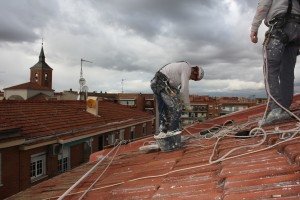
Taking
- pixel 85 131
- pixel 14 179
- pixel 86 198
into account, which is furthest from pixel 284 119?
pixel 85 131

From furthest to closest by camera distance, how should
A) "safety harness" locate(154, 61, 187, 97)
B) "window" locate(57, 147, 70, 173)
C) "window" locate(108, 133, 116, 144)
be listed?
"window" locate(108, 133, 116, 144) → "window" locate(57, 147, 70, 173) → "safety harness" locate(154, 61, 187, 97)

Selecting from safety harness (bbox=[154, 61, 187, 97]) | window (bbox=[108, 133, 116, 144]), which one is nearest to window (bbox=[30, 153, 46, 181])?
window (bbox=[108, 133, 116, 144])

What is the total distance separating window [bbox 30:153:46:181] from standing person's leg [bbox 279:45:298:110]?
11.5 m

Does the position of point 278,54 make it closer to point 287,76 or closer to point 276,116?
point 287,76

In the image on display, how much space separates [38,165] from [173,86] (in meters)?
10.9

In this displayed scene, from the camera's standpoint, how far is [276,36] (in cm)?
336

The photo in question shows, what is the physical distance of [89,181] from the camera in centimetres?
329

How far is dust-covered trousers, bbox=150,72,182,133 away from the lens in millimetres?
4160

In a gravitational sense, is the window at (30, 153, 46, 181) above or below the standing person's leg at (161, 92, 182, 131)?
below

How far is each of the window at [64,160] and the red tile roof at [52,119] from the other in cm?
96

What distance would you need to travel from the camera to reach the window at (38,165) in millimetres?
12719

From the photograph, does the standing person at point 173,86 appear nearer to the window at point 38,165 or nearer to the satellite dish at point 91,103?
the window at point 38,165

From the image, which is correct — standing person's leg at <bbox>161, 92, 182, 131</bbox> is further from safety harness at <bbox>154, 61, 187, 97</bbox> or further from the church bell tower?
the church bell tower

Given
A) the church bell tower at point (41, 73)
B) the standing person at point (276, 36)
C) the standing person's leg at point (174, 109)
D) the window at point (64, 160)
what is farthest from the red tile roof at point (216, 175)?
the church bell tower at point (41, 73)
